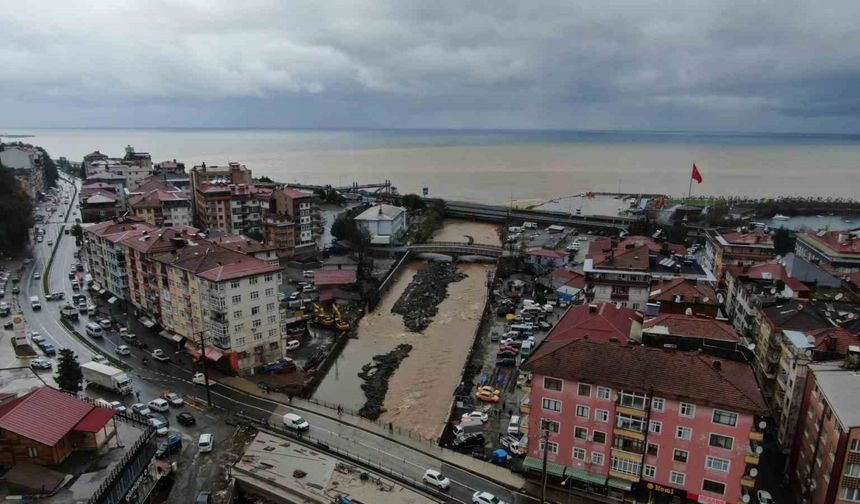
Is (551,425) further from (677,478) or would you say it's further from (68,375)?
(68,375)

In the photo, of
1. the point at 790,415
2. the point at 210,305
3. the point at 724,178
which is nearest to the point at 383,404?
the point at 210,305

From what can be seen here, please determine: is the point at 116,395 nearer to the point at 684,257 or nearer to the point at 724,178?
the point at 684,257

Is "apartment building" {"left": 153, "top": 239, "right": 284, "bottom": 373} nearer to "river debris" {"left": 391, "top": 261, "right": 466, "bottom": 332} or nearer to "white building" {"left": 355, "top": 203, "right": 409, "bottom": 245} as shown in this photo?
"river debris" {"left": 391, "top": 261, "right": 466, "bottom": 332}

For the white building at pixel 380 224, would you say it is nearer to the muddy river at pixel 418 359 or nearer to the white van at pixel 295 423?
the muddy river at pixel 418 359

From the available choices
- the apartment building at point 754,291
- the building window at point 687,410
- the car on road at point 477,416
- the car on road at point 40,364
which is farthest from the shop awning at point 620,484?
the car on road at point 40,364

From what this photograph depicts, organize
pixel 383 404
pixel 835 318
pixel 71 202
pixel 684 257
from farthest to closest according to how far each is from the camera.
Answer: pixel 71 202 < pixel 684 257 < pixel 383 404 < pixel 835 318

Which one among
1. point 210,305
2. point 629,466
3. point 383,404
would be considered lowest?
point 383,404
